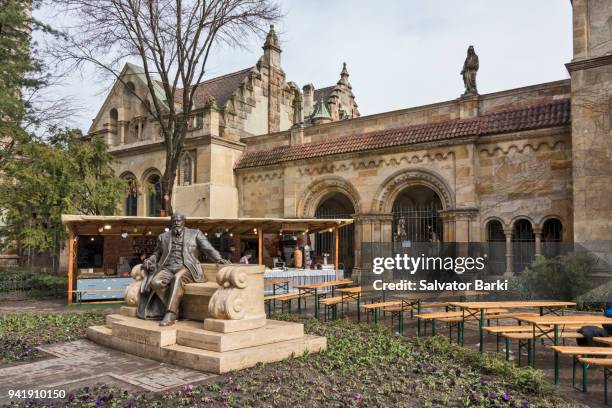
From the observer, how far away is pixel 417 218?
2045 centimetres

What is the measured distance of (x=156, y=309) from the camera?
8.52 meters

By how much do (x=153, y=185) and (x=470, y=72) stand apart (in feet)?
47.4

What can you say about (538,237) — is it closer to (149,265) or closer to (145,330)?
(149,265)

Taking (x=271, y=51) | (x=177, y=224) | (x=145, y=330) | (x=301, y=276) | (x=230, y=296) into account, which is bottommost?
(x=145, y=330)

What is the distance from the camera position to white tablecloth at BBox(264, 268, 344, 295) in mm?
16531

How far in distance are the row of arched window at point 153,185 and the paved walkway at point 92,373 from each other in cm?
1567

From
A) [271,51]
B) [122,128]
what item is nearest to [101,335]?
[122,128]

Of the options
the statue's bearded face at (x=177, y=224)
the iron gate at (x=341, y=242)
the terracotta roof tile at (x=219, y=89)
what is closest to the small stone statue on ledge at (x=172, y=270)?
the statue's bearded face at (x=177, y=224)

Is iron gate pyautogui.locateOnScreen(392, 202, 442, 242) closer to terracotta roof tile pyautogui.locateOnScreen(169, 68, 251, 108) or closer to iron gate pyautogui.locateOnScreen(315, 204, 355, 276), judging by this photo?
iron gate pyautogui.locateOnScreen(315, 204, 355, 276)

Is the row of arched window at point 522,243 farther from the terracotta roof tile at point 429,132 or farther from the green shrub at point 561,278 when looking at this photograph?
the terracotta roof tile at point 429,132

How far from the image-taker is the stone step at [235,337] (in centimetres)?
686

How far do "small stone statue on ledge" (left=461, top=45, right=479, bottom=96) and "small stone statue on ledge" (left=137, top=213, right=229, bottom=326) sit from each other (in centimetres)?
1290

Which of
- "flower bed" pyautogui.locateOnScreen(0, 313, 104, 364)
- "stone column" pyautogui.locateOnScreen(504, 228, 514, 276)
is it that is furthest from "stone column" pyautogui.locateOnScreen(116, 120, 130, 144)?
"stone column" pyautogui.locateOnScreen(504, 228, 514, 276)

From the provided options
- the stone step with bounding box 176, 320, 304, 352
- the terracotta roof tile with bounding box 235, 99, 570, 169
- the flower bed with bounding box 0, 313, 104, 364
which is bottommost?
the flower bed with bounding box 0, 313, 104, 364
